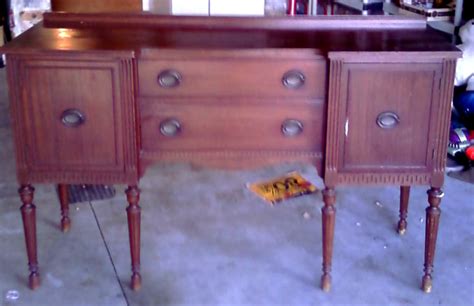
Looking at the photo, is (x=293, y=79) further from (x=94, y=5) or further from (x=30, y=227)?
(x=94, y=5)

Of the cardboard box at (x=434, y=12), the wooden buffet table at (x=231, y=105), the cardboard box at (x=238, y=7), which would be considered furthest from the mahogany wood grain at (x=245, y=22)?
the cardboard box at (x=434, y=12)

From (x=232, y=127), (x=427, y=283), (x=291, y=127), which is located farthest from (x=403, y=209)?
(x=232, y=127)

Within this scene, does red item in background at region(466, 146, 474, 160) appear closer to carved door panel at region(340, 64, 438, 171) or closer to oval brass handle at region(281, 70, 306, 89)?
carved door panel at region(340, 64, 438, 171)

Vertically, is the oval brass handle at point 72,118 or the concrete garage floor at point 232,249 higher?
the oval brass handle at point 72,118

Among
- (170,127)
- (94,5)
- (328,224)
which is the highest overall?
(94,5)

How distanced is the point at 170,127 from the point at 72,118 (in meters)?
0.26

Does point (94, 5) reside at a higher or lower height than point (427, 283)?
higher

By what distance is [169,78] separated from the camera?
1.76 metres

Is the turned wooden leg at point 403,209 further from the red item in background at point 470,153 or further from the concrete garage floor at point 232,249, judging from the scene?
the red item in background at point 470,153

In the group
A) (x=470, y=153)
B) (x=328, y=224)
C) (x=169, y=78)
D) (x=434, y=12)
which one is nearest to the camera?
(x=169, y=78)

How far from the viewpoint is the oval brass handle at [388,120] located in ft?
5.84

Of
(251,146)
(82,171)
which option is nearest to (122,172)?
(82,171)

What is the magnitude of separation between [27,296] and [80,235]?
0.38 metres

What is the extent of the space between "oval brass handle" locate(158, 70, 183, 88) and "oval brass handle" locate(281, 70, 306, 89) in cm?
28
